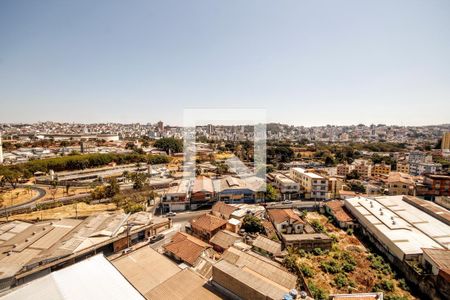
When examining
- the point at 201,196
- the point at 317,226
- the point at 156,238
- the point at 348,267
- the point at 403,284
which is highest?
the point at 201,196

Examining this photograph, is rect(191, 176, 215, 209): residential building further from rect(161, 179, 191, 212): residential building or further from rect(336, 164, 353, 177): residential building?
rect(336, 164, 353, 177): residential building

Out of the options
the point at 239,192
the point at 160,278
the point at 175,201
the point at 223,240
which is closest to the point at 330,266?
the point at 223,240

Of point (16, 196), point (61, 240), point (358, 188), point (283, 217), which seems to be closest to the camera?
point (61, 240)

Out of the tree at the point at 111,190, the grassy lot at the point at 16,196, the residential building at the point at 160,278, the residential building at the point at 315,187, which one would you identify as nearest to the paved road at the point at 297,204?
the residential building at the point at 315,187

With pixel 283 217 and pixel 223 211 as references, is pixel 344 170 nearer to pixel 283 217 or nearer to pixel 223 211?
pixel 283 217

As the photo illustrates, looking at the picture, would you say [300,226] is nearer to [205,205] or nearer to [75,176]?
[205,205]

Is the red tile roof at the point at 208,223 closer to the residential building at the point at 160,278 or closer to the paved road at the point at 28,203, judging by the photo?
the residential building at the point at 160,278

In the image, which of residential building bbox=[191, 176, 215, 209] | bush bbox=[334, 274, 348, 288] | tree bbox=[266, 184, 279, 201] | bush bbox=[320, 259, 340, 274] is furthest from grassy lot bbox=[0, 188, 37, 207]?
bush bbox=[334, 274, 348, 288]
